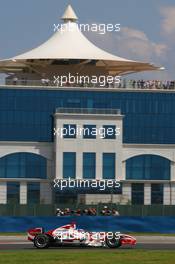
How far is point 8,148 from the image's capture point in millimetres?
95375

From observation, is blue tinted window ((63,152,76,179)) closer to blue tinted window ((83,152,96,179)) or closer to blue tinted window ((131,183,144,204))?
blue tinted window ((83,152,96,179))

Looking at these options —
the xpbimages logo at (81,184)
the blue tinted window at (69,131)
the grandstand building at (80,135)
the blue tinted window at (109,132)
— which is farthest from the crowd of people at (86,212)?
the blue tinted window at (109,132)

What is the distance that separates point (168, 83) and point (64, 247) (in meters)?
47.7

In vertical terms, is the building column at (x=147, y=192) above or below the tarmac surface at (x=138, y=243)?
above

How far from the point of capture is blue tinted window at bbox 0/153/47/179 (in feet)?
310

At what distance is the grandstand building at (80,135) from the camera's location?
94.1 m

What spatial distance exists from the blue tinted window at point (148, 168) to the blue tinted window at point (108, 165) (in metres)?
2.18

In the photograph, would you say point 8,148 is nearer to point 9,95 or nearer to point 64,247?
point 9,95

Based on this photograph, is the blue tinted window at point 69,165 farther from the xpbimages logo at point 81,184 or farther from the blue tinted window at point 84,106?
the blue tinted window at point 84,106
